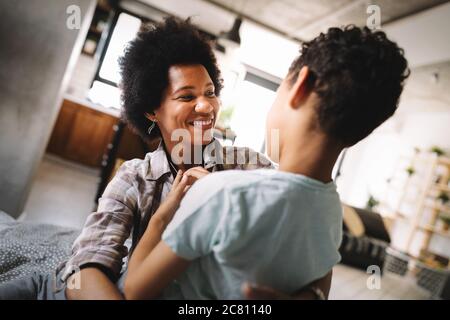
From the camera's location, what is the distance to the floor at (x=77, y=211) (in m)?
3.23

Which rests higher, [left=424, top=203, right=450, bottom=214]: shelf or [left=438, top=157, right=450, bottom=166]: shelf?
[left=438, top=157, right=450, bottom=166]: shelf

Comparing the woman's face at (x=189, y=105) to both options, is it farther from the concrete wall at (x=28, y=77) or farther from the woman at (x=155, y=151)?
the concrete wall at (x=28, y=77)

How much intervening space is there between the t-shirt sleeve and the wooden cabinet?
547 cm

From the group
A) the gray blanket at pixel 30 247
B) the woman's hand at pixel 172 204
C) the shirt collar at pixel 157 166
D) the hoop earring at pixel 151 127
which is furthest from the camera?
the hoop earring at pixel 151 127

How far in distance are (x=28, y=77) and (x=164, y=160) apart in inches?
80.7

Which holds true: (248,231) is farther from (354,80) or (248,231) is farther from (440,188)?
(440,188)

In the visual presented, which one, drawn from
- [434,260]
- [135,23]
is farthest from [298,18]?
[434,260]

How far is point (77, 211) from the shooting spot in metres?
3.52

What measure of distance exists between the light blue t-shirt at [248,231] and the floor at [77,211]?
9.19ft

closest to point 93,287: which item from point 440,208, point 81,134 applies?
point 81,134

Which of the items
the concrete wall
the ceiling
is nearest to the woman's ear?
the concrete wall

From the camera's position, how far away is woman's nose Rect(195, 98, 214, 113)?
107 centimetres

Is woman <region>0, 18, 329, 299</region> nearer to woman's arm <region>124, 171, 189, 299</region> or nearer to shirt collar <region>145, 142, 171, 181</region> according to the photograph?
shirt collar <region>145, 142, 171, 181</region>

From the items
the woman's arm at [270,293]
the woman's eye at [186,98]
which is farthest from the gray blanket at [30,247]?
the woman's arm at [270,293]
